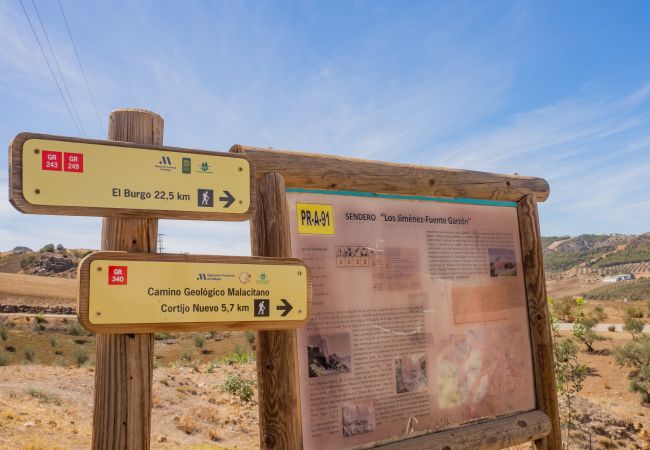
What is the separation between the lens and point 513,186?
3646mm

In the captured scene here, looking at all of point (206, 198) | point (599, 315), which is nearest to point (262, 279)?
point (206, 198)

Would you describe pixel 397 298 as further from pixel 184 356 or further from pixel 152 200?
pixel 184 356

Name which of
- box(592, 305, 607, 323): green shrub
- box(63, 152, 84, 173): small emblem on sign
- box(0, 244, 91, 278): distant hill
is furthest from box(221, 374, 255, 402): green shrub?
box(0, 244, 91, 278): distant hill

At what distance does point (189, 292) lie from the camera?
82.3 inches

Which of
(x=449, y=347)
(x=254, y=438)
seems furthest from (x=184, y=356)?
(x=449, y=347)

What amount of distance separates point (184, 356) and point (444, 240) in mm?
16691

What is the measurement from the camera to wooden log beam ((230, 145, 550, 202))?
8.64 feet

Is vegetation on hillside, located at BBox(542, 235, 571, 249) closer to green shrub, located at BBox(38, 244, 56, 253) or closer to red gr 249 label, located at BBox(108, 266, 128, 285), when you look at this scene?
green shrub, located at BBox(38, 244, 56, 253)

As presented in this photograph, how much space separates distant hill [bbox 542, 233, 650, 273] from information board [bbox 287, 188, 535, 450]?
223 ft

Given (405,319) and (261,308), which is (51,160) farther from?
(405,319)

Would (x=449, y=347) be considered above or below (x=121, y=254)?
below

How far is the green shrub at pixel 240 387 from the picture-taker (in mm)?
9242

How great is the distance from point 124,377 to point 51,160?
3.07 feet

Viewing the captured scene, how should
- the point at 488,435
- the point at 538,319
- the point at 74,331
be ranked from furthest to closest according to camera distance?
the point at 74,331 → the point at 538,319 → the point at 488,435
